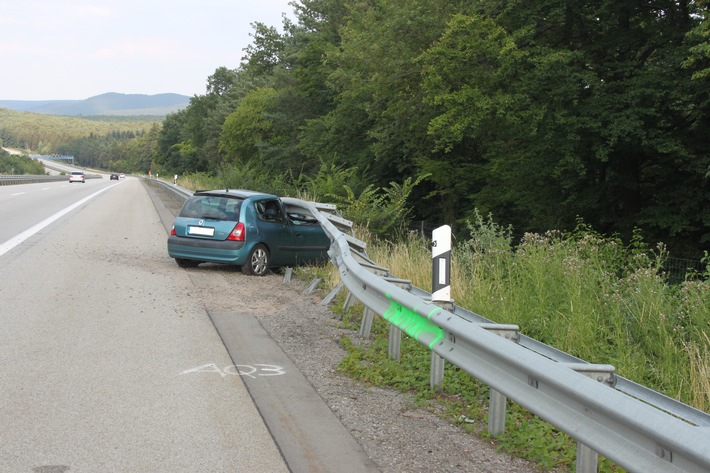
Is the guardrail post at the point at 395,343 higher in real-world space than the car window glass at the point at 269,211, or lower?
lower

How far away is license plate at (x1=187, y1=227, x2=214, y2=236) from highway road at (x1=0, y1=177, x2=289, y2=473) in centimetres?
84

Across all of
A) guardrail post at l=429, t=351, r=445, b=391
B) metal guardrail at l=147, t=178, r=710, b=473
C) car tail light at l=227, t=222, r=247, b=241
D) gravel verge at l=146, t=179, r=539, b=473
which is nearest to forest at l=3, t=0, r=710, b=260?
car tail light at l=227, t=222, r=247, b=241

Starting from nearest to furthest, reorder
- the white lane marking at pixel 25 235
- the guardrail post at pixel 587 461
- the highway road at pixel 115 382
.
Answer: the guardrail post at pixel 587 461
the highway road at pixel 115 382
the white lane marking at pixel 25 235

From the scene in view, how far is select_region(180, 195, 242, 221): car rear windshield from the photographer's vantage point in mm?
13000

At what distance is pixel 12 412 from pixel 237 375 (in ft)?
5.72

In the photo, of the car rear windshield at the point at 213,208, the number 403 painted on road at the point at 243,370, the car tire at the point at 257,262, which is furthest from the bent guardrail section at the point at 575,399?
the car rear windshield at the point at 213,208

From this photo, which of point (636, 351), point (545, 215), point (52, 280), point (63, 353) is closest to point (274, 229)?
point (52, 280)

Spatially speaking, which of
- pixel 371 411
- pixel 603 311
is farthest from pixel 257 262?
pixel 371 411

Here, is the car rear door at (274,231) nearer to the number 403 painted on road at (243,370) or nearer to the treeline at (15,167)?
the number 403 painted on road at (243,370)

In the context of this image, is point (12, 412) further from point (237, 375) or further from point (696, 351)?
point (696, 351)

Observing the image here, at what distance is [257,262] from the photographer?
42.4ft

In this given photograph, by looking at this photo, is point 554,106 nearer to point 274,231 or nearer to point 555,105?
point 555,105

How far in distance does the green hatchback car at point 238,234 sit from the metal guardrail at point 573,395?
6.50m

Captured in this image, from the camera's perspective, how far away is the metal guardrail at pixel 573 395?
9.76ft
